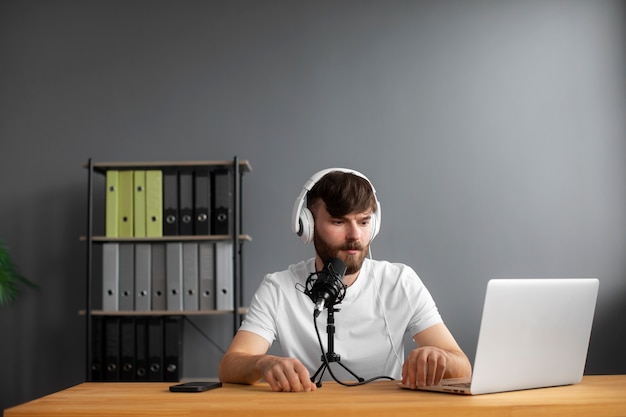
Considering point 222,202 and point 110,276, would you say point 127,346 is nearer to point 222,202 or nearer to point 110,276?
point 110,276

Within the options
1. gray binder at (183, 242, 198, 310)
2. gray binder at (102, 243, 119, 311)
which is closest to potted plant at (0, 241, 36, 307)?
gray binder at (102, 243, 119, 311)

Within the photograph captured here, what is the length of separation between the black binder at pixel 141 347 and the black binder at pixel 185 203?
1.47 feet

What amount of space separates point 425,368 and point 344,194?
2.24 feet

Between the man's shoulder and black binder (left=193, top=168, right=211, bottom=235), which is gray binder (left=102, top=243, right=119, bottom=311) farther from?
the man's shoulder

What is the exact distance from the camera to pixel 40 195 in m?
3.61

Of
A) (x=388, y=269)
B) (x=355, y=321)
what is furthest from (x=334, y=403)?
(x=388, y=269)

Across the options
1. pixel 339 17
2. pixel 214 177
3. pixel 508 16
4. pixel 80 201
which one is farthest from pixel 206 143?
pixel 508 16

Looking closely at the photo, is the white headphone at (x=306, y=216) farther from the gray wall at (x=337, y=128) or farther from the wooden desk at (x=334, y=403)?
the gray wall at (x=337, y=128)

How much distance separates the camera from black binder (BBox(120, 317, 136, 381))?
3.17 m

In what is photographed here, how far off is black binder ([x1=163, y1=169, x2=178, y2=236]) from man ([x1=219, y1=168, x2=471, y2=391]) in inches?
50.7

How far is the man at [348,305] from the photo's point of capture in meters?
1.94

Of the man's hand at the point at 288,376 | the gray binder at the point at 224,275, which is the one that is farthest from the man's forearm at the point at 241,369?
the gray binder at the point at 224,275

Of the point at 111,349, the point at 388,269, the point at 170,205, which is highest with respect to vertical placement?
the point at 170,205

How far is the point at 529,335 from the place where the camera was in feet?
4.31
